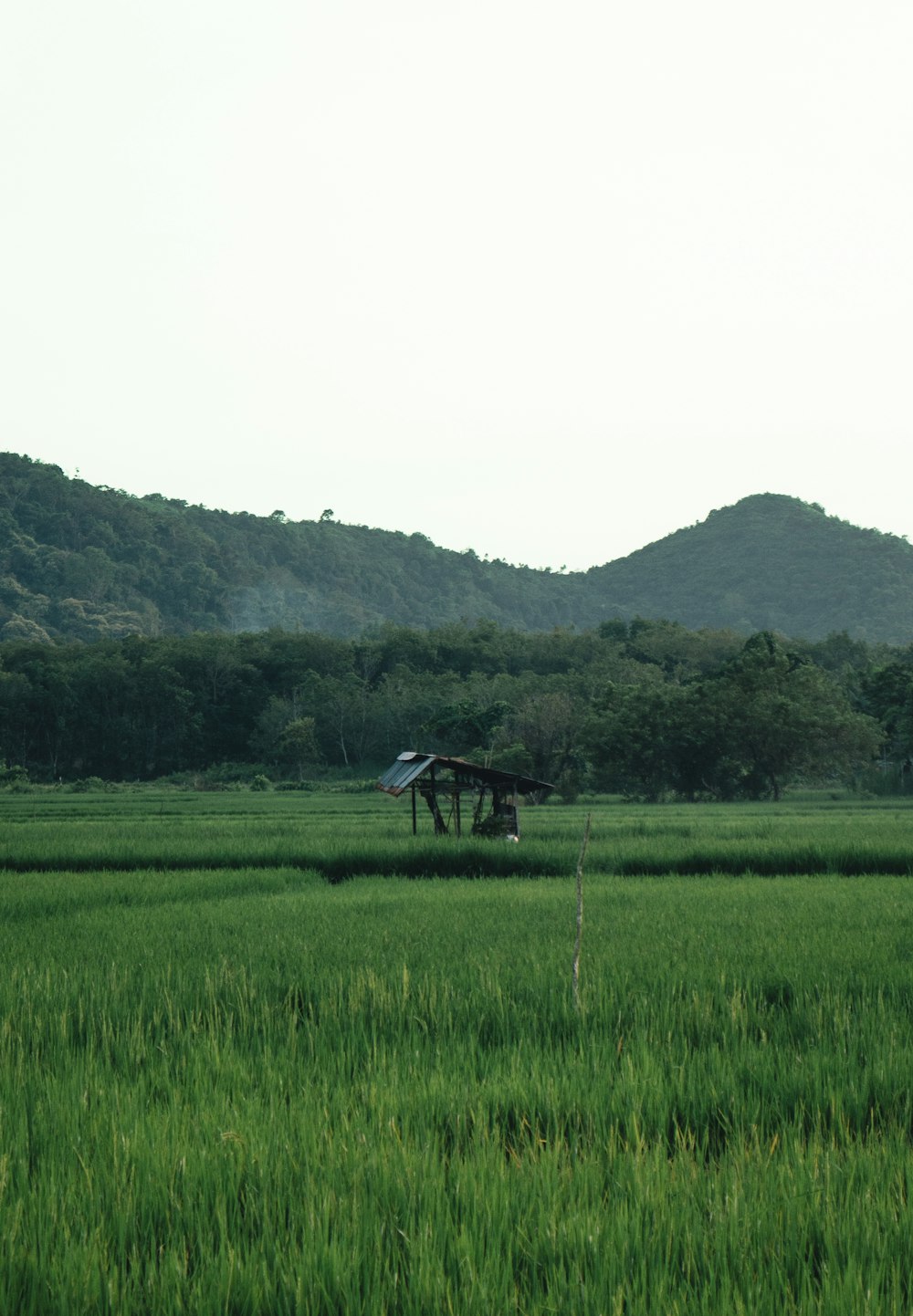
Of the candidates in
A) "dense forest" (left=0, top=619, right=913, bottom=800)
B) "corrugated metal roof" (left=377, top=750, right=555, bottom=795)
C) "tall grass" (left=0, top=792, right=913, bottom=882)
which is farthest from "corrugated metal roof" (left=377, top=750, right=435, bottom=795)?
"dense forest" (left=0, top=619, right=913, bottom=800)

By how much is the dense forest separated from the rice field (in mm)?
33205

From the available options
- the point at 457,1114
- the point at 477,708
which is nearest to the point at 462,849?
the point at 457,1114

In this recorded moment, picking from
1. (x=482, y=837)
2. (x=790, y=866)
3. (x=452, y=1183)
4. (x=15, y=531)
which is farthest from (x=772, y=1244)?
(x=15, y=531)

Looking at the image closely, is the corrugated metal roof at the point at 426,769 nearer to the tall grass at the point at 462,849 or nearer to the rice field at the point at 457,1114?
the tall grass at the point at 462,849

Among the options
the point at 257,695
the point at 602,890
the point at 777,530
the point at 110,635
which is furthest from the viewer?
the point at 777,530

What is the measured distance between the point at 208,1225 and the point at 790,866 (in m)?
13.9

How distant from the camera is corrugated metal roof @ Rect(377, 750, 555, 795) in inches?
680

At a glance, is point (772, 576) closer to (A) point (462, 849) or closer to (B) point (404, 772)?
(B) point (404, 772)

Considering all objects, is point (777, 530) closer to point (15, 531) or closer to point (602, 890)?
point (15, 531)

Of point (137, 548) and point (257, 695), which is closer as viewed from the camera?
point (257, 695)

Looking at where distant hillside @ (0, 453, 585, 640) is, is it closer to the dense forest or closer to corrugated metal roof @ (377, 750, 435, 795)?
the dense forest

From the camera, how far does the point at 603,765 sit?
139 ft

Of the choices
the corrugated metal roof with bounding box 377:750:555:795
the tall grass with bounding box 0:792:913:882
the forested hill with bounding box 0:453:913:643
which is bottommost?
the tall grass with bounding box 0:792:913:882

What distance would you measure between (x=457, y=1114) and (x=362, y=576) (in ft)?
464
